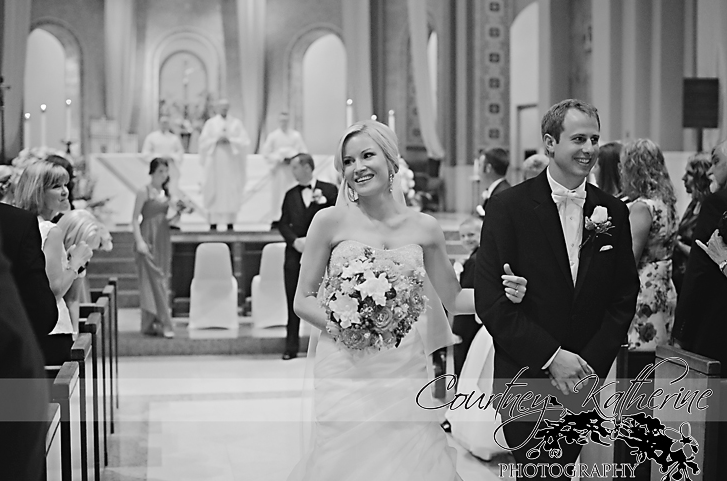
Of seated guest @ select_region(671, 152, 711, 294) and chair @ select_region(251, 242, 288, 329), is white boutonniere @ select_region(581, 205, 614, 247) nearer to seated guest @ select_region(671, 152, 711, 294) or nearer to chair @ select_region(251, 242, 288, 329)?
seated guest @ select_region(671, 152, 711, 294)

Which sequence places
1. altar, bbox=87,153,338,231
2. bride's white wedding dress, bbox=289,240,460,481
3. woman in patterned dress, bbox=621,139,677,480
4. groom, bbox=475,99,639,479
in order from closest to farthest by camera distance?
1. groom, bbox=475,99,639,479
2. bride's white wedding dress, bbox=289,240,460,481
3. woman in patterned dress, bbox=621,139,677,480
4. altar, bbox=87,153,338,231

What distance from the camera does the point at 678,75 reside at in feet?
36.9

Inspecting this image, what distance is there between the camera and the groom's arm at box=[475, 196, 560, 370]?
3.12 m

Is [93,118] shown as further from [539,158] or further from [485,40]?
[539,158]

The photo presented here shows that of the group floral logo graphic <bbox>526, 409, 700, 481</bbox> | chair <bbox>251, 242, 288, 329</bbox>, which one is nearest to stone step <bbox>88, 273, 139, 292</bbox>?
chair <bbox>251, 242, 288, 329</bbox>

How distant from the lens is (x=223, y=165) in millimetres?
13625

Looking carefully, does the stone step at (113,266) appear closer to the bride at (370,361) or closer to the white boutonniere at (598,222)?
the bride at (370,361)

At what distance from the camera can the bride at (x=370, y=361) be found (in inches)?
129

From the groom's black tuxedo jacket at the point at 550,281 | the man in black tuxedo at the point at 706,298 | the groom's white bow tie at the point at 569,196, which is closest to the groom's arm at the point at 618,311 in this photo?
the groom's black tuxedo jacket at the point at 550,281

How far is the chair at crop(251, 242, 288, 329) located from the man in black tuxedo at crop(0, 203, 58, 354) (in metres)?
5.69

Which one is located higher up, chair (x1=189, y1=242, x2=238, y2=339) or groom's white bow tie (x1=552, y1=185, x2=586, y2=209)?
groom's white bow tie (x1=552, y1=185, x2=586, y2=209)

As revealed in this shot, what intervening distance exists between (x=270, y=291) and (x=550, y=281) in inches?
258

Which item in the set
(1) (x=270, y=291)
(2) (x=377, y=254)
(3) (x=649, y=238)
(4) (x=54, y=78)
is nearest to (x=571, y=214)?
(2) (x=377, y=254)

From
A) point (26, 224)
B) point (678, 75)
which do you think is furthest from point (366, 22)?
point (26, 224)
